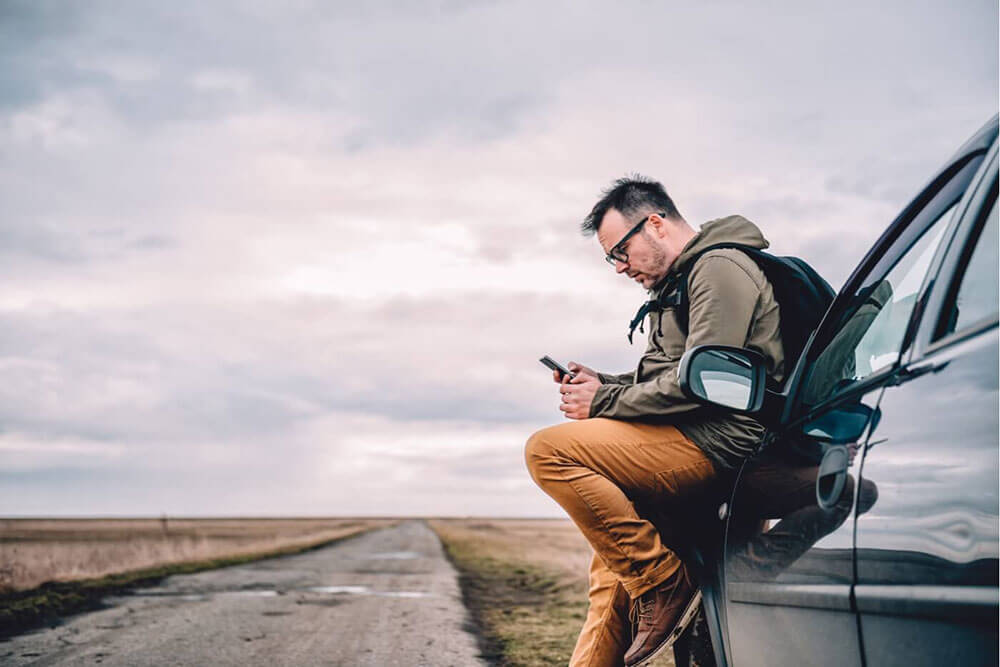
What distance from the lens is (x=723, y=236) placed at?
3268mm

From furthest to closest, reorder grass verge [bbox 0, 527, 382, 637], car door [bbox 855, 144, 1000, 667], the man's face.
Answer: grass verge [bbox 0, 527, 382, 637] < the man's face < car door [bbox 855, 144, 1000, 667]

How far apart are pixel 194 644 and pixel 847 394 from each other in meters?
5.73

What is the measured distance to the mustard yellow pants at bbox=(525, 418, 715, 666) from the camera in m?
3.15

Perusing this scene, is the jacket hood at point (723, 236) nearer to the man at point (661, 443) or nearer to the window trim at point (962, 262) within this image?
the man at point (661, 443)

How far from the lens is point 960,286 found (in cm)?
186

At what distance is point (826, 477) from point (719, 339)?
2.83 ft

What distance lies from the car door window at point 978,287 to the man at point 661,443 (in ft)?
3.87

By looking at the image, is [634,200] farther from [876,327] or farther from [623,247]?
[876,327]

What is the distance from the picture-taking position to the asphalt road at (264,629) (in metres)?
6.12

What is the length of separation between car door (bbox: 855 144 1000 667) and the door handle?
114 mm

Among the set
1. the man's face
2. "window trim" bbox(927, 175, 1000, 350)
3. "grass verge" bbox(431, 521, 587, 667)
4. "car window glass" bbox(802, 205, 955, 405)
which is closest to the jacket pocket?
Result: "car window glass" bbox(802, 205, 955, 405)

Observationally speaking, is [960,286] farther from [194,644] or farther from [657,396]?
[194,644]

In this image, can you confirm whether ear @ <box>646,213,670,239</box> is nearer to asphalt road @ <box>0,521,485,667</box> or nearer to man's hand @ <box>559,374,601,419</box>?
man's hand @ <box>559,374,601,419</box>

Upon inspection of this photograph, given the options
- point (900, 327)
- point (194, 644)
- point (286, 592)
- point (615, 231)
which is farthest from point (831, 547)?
point (286, 592)
